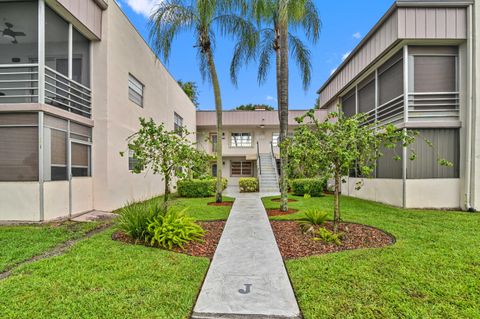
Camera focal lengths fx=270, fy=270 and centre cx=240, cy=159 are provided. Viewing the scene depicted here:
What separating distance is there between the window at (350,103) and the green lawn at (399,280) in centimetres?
970

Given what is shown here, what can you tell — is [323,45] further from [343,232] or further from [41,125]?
[41,125]

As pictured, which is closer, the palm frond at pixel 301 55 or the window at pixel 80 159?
the window at pixel 80 159

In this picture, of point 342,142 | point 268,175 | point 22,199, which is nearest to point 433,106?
point 342,142

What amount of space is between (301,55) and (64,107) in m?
9.14

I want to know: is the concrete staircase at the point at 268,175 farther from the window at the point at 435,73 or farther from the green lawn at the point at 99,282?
the green lawn at the point at 99,282

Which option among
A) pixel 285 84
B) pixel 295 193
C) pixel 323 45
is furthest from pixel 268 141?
pixel 285 84

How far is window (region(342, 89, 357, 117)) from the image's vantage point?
47.4ft

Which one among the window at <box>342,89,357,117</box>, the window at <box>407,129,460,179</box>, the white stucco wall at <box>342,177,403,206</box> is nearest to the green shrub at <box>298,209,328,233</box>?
the white stucco wall at <box>342,177,403,206</box>

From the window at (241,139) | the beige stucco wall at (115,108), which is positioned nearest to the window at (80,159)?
the beige stucco wall at (115,108)

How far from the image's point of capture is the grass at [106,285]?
2.89 m

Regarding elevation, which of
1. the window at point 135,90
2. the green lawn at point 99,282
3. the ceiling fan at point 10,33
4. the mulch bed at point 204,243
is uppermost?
the ceiling fan at point 10,33

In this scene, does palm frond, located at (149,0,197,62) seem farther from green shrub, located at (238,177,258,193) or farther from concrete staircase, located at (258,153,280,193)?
concrete staircase, located at (258,153,280,193)

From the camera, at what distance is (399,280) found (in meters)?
3.60

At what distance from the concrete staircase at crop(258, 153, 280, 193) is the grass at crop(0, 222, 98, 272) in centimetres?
1126
